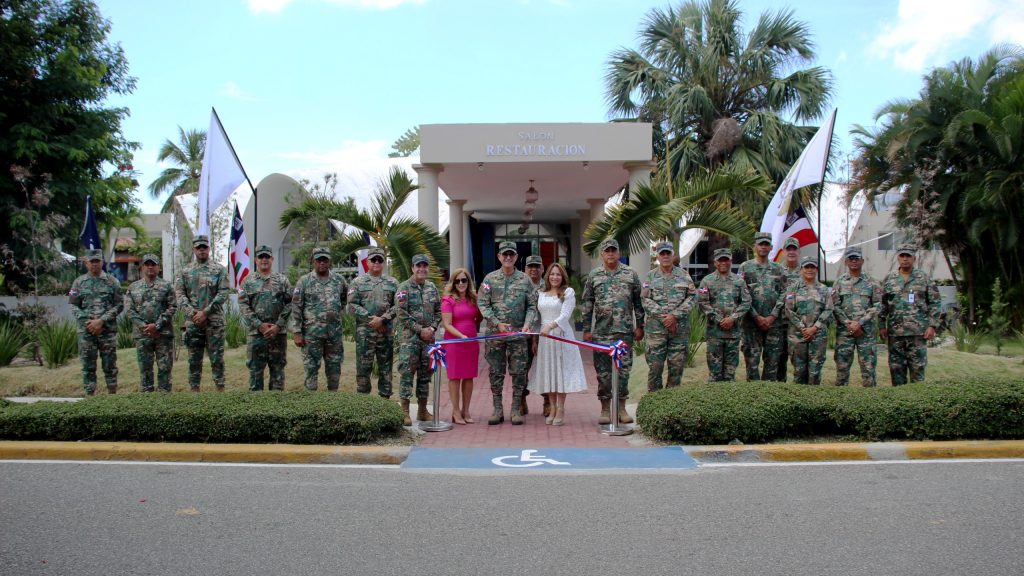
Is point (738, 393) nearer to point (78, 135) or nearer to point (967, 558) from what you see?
point (967, 558)

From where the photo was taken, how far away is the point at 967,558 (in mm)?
4418

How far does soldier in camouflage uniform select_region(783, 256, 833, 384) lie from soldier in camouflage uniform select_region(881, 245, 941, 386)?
2.57ft

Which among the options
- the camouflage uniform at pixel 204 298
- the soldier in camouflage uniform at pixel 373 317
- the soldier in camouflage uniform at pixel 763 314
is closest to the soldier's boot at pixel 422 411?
the soldier in camouflage uniform at pixel 373 317

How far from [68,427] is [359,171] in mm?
23666

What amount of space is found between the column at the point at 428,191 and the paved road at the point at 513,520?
23.5 ft

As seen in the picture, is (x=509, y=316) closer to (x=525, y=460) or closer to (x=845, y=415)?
(x=525, y=460)

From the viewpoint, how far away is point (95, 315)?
959cm

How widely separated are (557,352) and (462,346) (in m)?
1.03

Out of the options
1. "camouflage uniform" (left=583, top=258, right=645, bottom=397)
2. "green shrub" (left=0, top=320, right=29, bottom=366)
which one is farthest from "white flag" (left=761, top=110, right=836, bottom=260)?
"green shrub" (left=0, top=320, right=29, bottom=366)

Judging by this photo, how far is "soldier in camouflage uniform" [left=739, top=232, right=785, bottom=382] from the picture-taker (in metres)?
9.05

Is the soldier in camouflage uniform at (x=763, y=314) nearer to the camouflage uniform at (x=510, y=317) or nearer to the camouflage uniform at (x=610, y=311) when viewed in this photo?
the camouflage uniform at (x=610, y=311)

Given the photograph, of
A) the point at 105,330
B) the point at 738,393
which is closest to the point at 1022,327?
the point at 738,393

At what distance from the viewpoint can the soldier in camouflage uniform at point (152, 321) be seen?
9352 millimetres

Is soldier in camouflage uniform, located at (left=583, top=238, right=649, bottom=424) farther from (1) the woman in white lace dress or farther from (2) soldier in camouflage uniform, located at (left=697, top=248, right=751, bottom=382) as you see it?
(2) soldier in camouflage uniform, located at (left=697, top=248, right=751, bottom=382)
